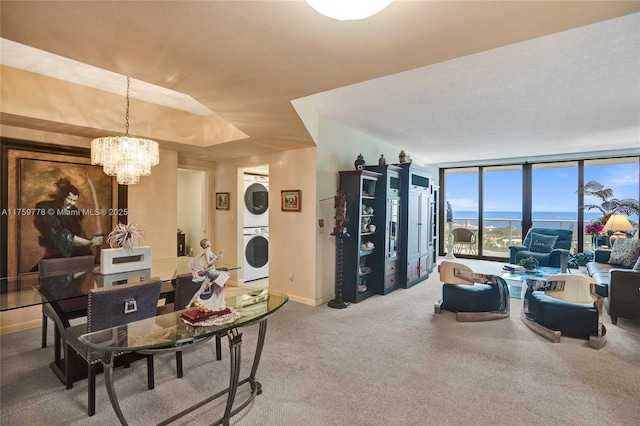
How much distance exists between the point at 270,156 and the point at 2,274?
3.37 meters

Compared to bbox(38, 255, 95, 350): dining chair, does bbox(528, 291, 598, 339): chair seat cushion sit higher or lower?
lower

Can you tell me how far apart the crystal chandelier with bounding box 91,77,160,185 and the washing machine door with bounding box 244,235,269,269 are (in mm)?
2741

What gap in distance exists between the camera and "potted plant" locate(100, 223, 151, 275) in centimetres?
288

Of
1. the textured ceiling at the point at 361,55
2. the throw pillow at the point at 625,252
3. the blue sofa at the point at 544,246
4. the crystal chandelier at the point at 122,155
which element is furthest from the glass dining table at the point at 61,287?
the blue sofa at the point at 544,246

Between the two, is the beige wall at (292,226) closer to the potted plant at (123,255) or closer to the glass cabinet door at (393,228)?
the glass cabinet door at (393,228)

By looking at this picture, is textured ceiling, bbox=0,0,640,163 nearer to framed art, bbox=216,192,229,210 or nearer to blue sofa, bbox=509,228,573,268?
framed art, bbox=216,192,229,210

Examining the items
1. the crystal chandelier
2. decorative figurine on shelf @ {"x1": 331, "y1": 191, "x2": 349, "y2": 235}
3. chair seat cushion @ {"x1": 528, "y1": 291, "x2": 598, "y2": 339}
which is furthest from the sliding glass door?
the crystal chandelier

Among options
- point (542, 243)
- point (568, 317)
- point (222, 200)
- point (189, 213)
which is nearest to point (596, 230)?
point (542, 243)

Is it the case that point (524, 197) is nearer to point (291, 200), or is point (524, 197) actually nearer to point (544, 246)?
point (544, 246)

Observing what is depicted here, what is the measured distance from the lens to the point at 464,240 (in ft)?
27.4

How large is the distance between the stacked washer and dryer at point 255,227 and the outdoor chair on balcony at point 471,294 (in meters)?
3.19

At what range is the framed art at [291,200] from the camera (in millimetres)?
4566

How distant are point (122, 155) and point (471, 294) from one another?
4117 mm

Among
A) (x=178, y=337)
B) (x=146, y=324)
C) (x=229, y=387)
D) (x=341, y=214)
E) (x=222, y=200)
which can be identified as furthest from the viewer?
(x=222, y=200)
